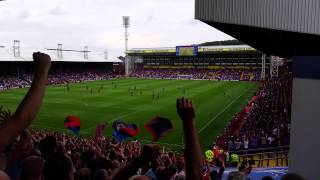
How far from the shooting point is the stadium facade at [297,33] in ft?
31.2

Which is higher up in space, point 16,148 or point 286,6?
point 286,6

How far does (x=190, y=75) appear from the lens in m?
88.3

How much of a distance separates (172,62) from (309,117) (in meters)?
94.4

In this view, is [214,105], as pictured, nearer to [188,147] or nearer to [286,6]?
[286,6]

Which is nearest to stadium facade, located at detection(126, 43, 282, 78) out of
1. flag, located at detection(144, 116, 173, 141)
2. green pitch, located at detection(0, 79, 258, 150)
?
green pitch, located at detection(0, 79, 258, 150)

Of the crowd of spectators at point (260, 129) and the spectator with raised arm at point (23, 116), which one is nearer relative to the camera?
the spectator with raised arm at point (23, 116)

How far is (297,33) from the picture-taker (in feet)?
32.3

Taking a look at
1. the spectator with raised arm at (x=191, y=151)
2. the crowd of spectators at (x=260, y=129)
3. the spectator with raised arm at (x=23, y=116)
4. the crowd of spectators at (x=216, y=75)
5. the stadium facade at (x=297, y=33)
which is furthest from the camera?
the crowd of spectators at (x=216, y=75)

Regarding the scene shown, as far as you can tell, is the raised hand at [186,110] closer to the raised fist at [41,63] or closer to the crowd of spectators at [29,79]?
the raised fist at [41,63]

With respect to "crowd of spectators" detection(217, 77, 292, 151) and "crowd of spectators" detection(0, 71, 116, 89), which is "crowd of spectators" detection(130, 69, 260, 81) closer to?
"crowd of spectators" detection(0, 71, 116, 89)

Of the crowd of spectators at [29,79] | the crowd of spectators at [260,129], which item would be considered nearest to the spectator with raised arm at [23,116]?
the crowd of spectators at [260,129]

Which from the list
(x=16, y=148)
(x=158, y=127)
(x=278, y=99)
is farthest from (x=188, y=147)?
(x=278, y=99)

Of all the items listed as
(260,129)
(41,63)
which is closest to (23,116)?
(41,63)

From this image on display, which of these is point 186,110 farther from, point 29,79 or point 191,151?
point 29,79
